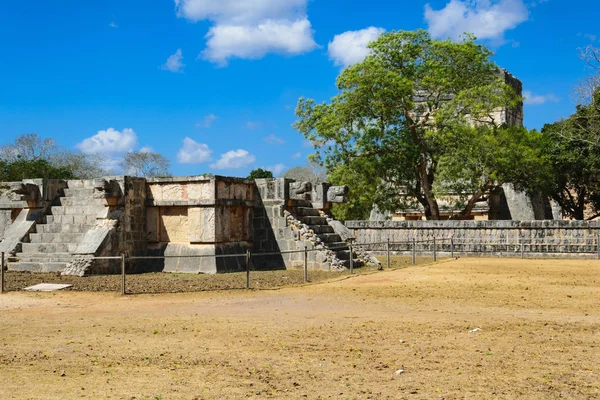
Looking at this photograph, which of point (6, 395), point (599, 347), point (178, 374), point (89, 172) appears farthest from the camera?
point (89, 172)

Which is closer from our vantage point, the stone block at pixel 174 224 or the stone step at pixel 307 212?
the stone block at pixel 174 224

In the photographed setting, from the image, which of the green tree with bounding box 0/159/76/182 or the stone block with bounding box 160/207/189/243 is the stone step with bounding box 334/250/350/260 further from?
the green tree with bounding box 0/159/76/182

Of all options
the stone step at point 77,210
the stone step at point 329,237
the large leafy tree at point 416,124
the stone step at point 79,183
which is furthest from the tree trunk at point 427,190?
the stone step at point 77,210

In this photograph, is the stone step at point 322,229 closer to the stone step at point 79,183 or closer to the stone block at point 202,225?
the stone block at point 202,225

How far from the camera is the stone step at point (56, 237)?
16.3 m

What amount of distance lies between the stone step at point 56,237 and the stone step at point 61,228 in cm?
15

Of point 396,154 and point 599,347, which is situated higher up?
point 396,154

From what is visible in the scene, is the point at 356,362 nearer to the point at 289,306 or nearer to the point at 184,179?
the point at 289,306

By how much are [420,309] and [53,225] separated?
427 inches

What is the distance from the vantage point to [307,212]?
18.5 metres

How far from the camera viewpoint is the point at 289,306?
10.2 meters

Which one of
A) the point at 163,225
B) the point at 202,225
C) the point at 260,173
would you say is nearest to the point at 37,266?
the point at 163,225

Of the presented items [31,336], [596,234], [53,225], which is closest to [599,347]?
[31,336]

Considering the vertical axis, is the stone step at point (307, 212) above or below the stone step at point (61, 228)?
above
